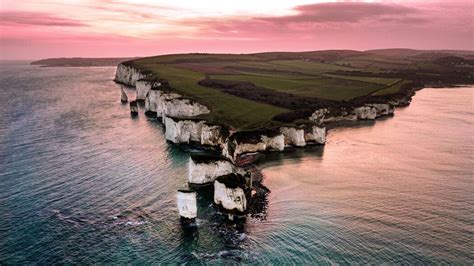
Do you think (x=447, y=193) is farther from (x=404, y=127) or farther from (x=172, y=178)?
(x=404, y=127)

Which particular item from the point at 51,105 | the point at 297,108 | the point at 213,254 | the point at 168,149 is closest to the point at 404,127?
the point at 297,108

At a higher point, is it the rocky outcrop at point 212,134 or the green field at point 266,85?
the green field at point 266,85

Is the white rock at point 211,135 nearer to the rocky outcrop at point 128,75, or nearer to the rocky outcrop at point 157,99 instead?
the rocky outcrop at point 157,99

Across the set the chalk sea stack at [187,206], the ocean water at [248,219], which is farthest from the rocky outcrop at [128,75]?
the chalk sea stack at [187,206]

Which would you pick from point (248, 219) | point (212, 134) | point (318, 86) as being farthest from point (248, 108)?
point (248, 219)

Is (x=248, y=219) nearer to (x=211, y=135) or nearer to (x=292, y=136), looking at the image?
(x=211, y=135)
